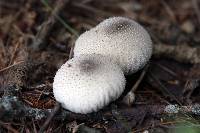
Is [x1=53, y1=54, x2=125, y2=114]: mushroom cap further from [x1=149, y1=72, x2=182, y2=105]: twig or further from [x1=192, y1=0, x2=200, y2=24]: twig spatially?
[x1=192, y1=0, x2=200, y2=24]: twig

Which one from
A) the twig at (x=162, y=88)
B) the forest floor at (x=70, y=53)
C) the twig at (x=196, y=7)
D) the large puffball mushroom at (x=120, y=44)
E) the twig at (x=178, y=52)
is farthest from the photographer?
the twig at (x=196, y=7)

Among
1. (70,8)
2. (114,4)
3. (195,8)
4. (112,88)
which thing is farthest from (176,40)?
(112,88)

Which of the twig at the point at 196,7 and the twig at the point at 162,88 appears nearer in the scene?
the twig at the point at 162,88

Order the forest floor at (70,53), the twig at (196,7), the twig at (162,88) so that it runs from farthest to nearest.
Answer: the twig at (196,7) < the twig at (162,88) < the forest floor at (70,53)

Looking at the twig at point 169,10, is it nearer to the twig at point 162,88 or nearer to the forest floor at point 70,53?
the forest floor at point 70,53

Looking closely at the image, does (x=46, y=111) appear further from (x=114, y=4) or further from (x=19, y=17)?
(x=114, y=4)

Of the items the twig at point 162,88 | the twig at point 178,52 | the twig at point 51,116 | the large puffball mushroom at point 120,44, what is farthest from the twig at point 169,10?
the twig at point 51,116

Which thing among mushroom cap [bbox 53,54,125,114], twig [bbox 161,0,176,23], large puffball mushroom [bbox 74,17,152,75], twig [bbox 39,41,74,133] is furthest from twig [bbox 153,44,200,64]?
twig [bbox 39,41,74,133]

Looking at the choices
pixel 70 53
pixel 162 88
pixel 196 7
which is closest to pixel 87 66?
pixel 70 53
